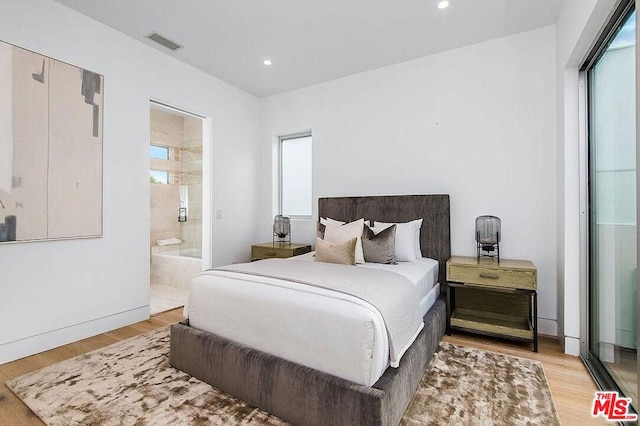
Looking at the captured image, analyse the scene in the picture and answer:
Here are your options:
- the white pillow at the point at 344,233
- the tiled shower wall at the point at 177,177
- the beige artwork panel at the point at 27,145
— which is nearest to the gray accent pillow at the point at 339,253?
the white pillow at the point at 344,233

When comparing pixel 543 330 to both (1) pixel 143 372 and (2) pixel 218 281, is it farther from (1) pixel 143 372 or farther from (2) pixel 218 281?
(1) pixel 143 372

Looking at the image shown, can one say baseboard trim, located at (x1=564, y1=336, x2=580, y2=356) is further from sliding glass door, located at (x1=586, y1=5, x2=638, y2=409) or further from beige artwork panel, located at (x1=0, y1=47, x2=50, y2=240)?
beige artwork panel, located at (x1=0, y1=47, x2=50, y2=240)

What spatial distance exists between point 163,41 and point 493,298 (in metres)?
4.24

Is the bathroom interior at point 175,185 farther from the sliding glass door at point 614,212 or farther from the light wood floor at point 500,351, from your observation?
the sliding glass door at point 614,212

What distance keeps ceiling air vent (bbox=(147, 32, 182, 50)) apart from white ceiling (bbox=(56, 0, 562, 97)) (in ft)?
0.20

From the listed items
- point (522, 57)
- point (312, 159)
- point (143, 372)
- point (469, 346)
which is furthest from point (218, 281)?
point (522, 57)

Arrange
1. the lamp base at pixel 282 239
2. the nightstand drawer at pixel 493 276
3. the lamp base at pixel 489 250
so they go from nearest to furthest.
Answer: the nightstand drawer at pixel 493 276
the lamp base at pixel 489 250
the lamp base at pixel 282 239

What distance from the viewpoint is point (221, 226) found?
13.5 ft

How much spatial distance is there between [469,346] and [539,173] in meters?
1.74

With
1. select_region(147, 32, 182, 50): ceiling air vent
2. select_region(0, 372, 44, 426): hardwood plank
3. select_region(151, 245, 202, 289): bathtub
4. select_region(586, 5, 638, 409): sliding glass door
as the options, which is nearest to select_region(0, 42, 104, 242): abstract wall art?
select_region(147, 32, 182, 50): ceiling air vent

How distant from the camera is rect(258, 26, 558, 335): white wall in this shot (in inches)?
113

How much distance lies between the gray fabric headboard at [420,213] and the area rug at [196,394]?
1102 mm

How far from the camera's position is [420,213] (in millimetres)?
3295

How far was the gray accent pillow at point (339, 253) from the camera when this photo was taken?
8.58ft
